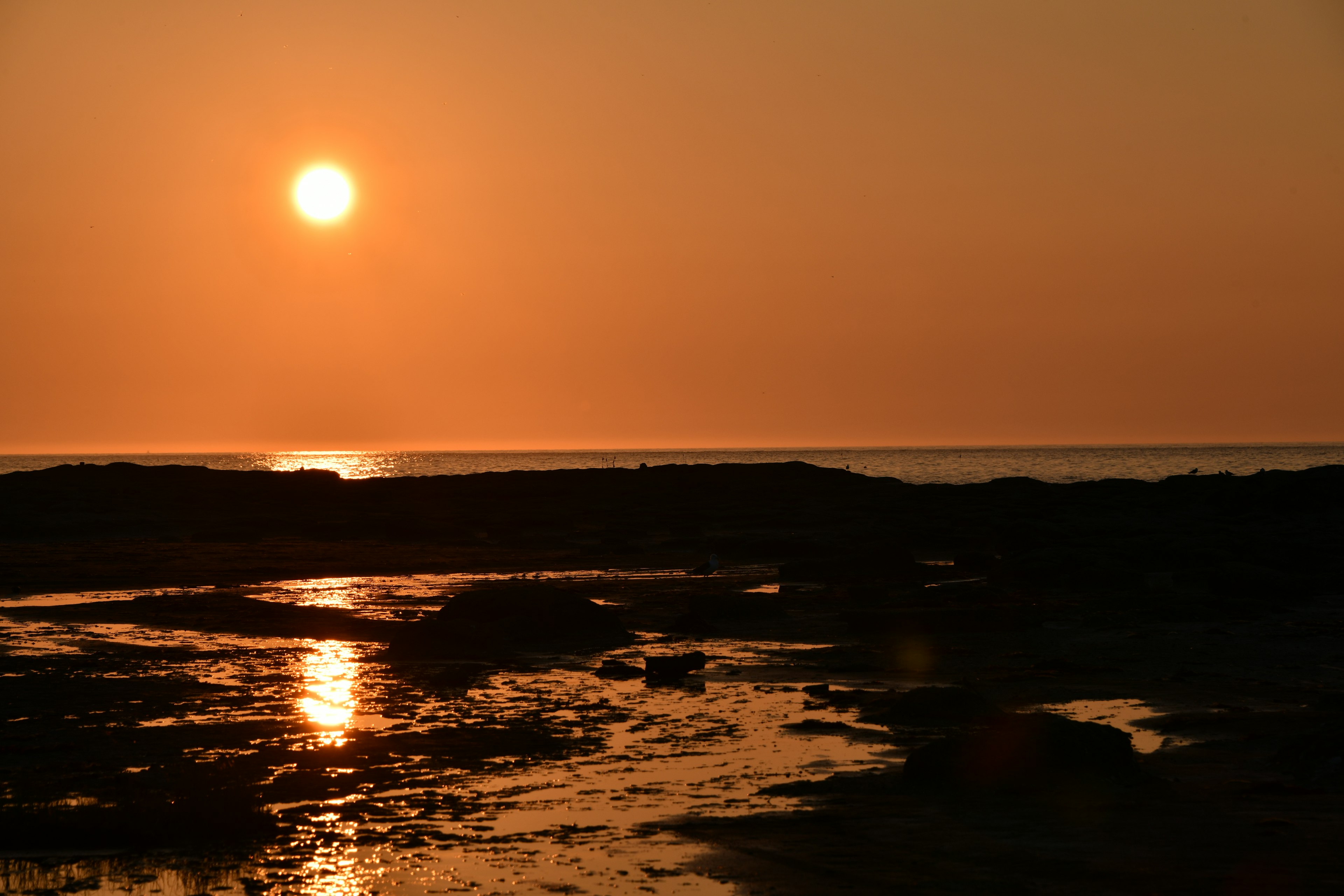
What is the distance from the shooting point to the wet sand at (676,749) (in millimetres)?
8547

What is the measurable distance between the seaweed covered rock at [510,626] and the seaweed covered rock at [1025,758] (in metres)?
10.5

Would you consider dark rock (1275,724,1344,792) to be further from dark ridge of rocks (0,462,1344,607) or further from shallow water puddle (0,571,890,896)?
dark ridge of rocks (0,462,1344,607)

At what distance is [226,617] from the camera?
83.8ft

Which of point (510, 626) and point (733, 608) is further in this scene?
point (733, 608)

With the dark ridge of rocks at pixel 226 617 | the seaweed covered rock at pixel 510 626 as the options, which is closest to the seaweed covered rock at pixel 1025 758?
the seaweed covered rock at pixel 510 626

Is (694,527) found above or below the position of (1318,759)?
above

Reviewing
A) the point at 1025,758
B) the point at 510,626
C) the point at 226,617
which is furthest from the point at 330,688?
the point at 226,617

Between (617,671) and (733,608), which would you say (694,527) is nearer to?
(733,608)

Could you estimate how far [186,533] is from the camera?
5159 cm

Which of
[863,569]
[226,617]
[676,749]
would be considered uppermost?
[863,569]

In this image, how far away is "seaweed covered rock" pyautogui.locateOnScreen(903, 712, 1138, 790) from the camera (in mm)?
10453

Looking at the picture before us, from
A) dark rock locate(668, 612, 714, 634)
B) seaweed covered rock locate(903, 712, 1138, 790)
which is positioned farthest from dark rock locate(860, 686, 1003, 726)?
dark rock locate(668, 612, 714, 634)

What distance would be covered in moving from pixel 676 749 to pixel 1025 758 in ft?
11.7

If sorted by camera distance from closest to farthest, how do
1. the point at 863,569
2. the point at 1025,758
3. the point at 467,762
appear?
the point at 1025,758
the point at 467,762
the point at 863,569
